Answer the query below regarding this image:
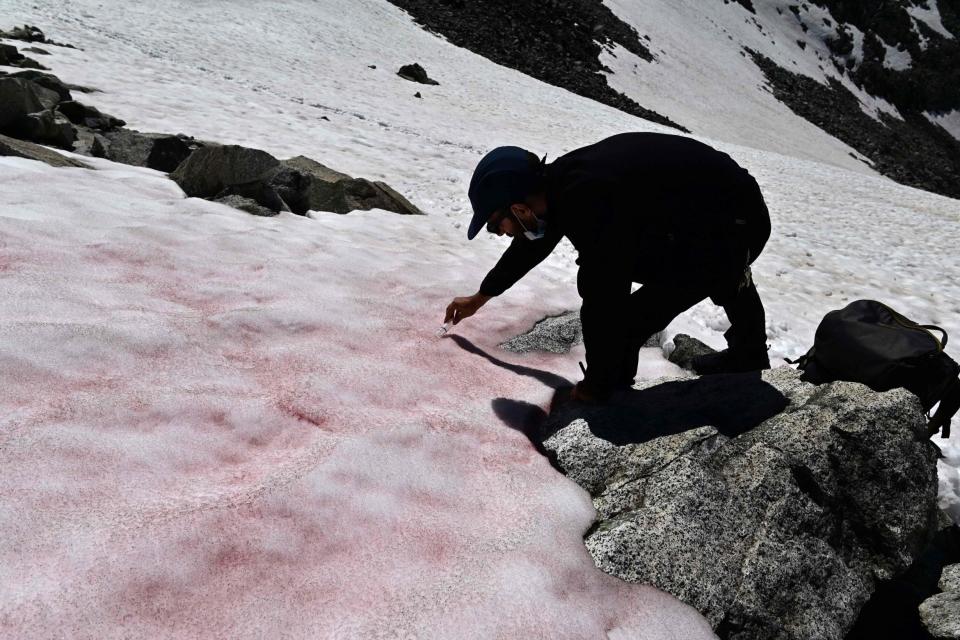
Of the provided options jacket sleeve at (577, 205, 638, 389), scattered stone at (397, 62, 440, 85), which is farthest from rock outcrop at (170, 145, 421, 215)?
scattered stone at (397, 62, 440, 85)

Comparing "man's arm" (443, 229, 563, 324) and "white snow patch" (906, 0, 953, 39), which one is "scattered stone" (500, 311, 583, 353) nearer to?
"man's arm" (443, 229, 563, 324)

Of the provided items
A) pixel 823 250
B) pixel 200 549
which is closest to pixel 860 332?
pixel 200 549

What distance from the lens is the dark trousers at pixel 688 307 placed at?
339 centimetres

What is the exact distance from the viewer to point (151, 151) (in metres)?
7.30

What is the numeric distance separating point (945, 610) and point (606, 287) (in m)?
2.03

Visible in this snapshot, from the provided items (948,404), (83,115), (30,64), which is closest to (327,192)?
(83,115)

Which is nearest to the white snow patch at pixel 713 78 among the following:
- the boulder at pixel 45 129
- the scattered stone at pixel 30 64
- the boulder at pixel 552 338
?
the scattered stone at pixel 30 64

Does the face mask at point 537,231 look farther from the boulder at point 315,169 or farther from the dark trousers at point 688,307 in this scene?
the boulder at point 315,169

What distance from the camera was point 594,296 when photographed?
3.14 meters

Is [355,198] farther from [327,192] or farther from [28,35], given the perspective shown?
[28,35]

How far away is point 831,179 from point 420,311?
17410 mm

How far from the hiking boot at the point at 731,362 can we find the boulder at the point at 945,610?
4.71 ft

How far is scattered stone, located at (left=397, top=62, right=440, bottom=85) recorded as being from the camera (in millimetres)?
22734

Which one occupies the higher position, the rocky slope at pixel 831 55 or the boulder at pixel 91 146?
the rocky slope at pixel 831 55
